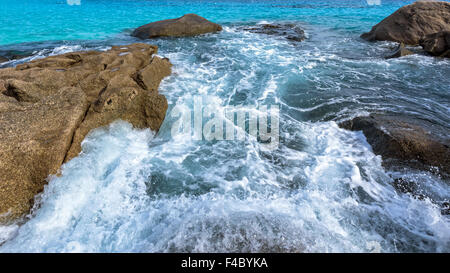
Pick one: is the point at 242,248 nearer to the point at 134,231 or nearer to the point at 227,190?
the point at 227,190

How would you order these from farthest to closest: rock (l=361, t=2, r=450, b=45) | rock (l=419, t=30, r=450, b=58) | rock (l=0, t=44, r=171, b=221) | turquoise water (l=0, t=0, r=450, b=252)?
rock (l=361, t=2, r=450, b=45) → rock (l=419, t=30, r=450, b=58) → rock (l=0, t=44, r=171, b=221) → turquoise water (l=0, t=0, r=450, b=252)

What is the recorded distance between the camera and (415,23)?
10211 mm

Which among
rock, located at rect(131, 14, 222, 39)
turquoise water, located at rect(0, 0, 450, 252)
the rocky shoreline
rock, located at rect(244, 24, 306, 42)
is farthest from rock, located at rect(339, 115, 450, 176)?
rock, located at rect(131, 14, 222, 39)

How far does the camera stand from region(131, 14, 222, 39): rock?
39.1 ft

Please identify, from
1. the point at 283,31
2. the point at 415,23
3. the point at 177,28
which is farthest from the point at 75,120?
the point at 415,23

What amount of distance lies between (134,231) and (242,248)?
1.37m

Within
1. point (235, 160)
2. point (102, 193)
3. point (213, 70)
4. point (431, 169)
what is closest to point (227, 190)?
point (235, 160)

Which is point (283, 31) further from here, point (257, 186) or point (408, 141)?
point (257, 186)

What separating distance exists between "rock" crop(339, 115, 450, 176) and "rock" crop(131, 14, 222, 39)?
10.2 metres

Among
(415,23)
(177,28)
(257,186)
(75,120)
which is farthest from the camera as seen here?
(177,28)

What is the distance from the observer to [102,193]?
3.43m

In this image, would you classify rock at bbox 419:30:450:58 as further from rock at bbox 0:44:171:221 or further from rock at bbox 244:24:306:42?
rock at bbox 0:44:171:221

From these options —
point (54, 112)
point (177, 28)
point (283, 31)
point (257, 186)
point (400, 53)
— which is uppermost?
point (177, 28)

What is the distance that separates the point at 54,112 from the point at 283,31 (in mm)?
12391
